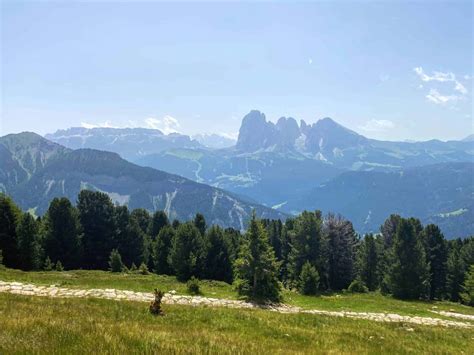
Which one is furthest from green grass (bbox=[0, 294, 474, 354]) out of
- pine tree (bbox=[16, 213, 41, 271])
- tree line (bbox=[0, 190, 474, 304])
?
pine tree (bbox=[16, 213, 41, 271])

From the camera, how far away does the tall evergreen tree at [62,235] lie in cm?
7094

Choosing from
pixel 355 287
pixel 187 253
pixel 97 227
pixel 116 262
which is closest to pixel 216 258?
pixel 187 253

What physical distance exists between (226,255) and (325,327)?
161ft

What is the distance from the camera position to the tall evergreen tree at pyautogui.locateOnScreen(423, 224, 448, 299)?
84500 millimetres

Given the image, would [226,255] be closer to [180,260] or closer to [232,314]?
[180,260]

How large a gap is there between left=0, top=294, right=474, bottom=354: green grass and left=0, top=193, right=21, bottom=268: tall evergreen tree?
41.8 metres

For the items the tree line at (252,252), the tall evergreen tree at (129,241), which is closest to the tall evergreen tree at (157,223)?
the tree line at (252,252)

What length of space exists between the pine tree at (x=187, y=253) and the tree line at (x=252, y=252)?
0.49 ft

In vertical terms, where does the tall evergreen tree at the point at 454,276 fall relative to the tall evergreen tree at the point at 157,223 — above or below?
below

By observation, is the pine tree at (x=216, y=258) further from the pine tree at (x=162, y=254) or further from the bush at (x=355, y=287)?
the bush at (x=355, y=287)

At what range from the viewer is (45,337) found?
10695 mm

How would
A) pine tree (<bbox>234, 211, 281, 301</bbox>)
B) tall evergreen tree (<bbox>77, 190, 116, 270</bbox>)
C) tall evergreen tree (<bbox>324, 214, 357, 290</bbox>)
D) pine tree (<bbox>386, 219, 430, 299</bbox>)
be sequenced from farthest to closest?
1. tall evergreen tree (<bbox>77, 190, 116, 270</bbox>)
2. tall evergreen tree (<bbox>324, 214, 357, 290</bbox>)
3. pine tree (<bbox>386, 219, 430, 299</bbox>)
4. pine tree (<bbox>234, 211, 281, 301</bbox>)

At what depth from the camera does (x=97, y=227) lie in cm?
8469

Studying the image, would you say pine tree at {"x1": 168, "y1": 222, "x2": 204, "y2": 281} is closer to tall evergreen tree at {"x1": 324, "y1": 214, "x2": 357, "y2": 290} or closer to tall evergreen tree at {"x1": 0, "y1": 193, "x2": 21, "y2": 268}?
tall evergreen tree at {"x1": 0, "y1": 193, "x2": 21, "y2": 268}
